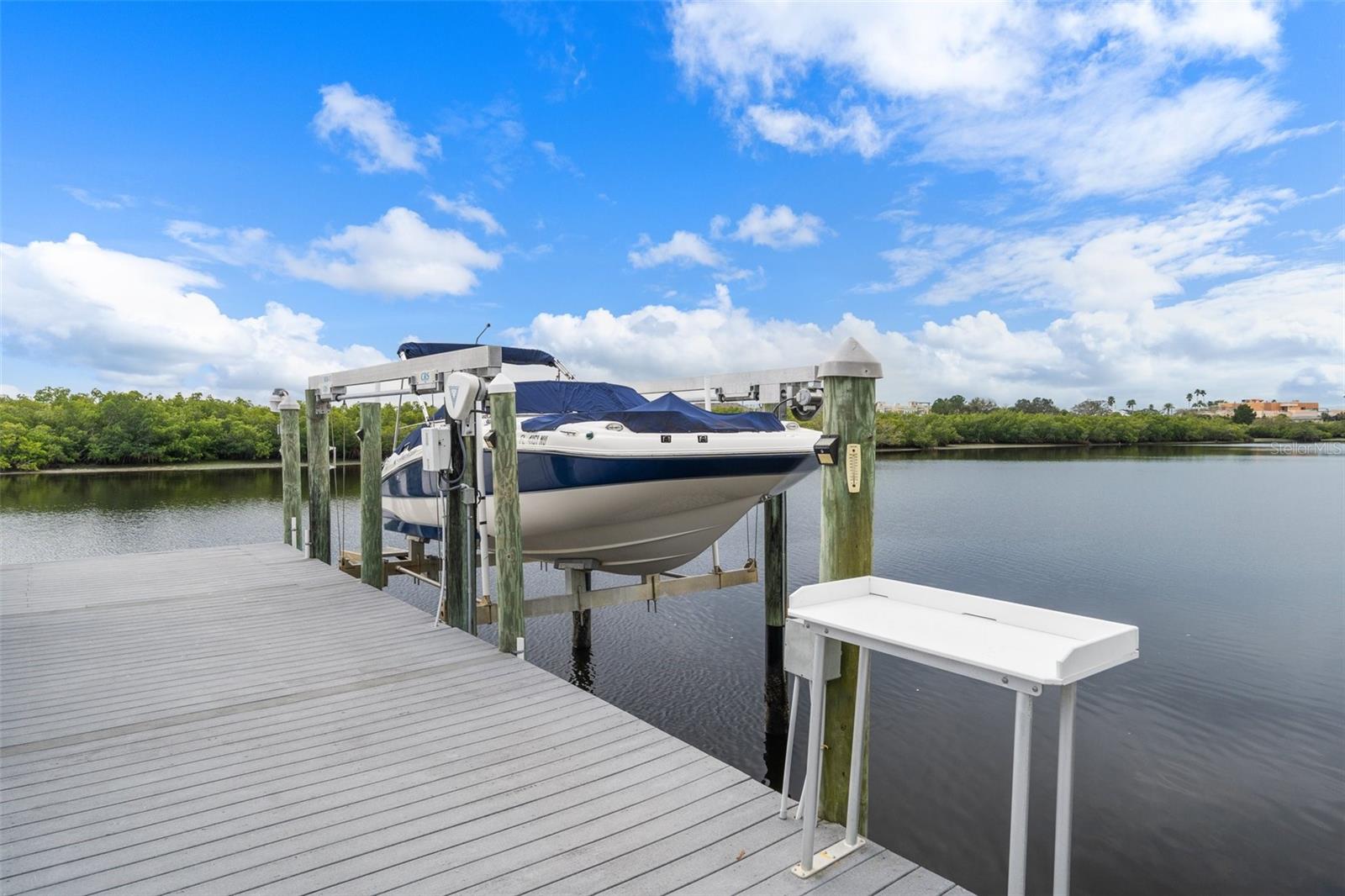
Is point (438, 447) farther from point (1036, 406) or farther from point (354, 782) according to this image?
point (1036, 406)

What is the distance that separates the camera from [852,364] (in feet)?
10.2

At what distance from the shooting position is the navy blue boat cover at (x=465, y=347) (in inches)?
307

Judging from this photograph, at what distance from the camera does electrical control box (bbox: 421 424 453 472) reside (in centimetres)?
609

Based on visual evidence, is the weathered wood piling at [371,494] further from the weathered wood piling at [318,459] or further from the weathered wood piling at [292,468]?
the weathered wood piling at [292,468]

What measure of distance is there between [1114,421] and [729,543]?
242 feet

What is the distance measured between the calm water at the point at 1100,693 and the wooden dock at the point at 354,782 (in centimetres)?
271

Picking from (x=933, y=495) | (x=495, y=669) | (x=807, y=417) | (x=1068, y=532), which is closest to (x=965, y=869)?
(x=495, y=669)

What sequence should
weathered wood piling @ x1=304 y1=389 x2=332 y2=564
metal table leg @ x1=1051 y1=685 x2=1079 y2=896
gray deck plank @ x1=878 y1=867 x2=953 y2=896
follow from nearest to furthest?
metal table leg @ x1=1051 y1=685 x2=1079 y2=896 < gray deck plank @ x1=878 y1=867 x2=953 y2=896 < weathered wood piling @ x1=304 y1=389 x2=332 y2=564

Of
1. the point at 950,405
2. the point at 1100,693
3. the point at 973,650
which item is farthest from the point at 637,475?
the point at 950,405

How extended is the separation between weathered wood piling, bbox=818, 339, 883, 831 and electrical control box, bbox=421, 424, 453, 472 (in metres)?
3.88

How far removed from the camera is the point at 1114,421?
75.1m

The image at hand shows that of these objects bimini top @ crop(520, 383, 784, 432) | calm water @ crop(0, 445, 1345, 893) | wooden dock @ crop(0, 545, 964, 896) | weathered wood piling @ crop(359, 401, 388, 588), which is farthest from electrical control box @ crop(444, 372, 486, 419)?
calm water @ crop(0, 445, 1345, 893)

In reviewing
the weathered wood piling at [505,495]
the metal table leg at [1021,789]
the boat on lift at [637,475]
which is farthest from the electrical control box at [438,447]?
the metal table leg at [1021,789]

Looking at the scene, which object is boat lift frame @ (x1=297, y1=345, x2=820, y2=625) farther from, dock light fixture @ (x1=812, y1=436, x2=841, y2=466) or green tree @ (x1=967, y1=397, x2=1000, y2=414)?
green tree @ (x1=967, y1=397, x2=1000, y2=414)
